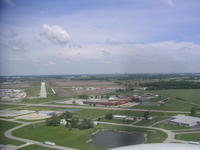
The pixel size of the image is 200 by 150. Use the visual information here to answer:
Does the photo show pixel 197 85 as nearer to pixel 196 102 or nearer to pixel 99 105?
pixel 196 102

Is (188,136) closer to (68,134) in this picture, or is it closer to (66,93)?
(68,134)

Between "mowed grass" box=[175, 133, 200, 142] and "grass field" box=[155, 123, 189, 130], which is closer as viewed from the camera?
"mowed grass" box=[175, 133, 200, 142]

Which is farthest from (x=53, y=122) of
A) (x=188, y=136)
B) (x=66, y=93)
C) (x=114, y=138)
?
(x=66, y=93)

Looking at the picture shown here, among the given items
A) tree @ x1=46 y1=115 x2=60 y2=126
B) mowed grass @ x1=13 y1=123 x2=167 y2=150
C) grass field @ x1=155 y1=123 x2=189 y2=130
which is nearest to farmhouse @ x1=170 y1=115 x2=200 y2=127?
grass field @ x1=155 y1=123 x2=189 y2=130

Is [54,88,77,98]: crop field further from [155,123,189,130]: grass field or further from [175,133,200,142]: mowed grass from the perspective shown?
[175,133,200,142]: mowed grass

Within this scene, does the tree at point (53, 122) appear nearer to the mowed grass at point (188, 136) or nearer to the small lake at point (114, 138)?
the small lake at point (114, 138)

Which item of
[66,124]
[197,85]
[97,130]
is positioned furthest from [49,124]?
[197,85]
